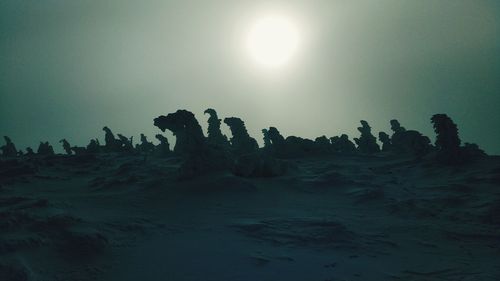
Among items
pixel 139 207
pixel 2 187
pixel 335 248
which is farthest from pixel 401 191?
pixel 2 187

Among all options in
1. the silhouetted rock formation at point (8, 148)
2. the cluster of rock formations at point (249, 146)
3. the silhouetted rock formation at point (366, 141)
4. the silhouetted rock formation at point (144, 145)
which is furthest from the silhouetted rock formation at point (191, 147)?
the silhouetted rock formation at point (8, 148)

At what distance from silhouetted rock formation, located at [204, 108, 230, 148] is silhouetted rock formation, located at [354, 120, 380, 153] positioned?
19.1 metres

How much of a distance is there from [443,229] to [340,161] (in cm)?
2224

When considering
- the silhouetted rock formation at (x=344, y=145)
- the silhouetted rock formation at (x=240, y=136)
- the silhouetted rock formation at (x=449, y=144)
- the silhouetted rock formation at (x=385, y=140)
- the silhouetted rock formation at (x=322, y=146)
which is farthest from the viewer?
the silhouetted rock formation at (x=385, y=140)

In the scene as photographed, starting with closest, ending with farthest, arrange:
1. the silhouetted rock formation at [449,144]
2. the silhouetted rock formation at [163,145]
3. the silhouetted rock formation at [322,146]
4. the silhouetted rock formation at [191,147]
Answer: the silhouetted rock formation at [191,147] → the silhouetted rock formation at [449,144] → the silhouetted rock formation at [322,146] → the silhouetted rock formation at [163,145]

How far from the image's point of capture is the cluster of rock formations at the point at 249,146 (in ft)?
96.1

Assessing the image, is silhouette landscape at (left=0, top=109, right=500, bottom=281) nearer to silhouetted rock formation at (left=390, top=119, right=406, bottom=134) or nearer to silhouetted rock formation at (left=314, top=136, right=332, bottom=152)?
silhouetted rock formation at (left=314, top=136, right=332, bottom=152)

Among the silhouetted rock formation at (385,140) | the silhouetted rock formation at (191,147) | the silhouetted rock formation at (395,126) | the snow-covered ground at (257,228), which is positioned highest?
the silhouetted rock formation at (395,126)

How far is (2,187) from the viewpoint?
27.2m

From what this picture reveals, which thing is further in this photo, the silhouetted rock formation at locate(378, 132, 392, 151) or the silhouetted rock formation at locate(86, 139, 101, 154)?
the silhouetted rock formation at locate(86, 139, 101, 154)

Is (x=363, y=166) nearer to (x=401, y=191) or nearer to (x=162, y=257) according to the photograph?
(x=401, y=191)

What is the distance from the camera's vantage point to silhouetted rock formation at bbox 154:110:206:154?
29.3 meters

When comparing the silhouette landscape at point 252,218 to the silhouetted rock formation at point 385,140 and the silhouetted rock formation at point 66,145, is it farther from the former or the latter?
the silhouetted rock formation at point 66,145

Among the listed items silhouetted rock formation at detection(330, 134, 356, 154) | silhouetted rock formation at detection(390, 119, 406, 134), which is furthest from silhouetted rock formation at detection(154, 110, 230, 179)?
silhouetted rock formation at detection(390, 119, 406, 134)
